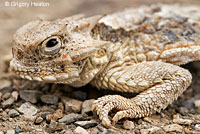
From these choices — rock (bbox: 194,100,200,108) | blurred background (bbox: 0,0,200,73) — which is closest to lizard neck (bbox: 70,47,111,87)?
rock (bbox: 194,100,200,108)

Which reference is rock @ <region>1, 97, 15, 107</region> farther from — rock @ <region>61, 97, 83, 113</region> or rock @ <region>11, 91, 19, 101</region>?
rock @ <region>61, 97, 83, 113</region>

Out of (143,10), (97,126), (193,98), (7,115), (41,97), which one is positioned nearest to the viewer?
(97,126)

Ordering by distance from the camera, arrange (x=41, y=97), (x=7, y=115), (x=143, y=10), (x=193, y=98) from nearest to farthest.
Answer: (x=7, y=115) < (x=41, y=97) < (x=193, y=98) < (x=143, y=10)

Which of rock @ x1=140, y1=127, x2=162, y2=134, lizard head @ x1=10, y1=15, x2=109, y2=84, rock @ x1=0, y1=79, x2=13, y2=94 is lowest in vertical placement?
rock @ x1=140, y1=127, x2=162, y2=134

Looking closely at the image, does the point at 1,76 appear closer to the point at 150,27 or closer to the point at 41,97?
the point at 41,97

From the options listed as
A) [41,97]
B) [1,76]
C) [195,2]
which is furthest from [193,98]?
[195,2]

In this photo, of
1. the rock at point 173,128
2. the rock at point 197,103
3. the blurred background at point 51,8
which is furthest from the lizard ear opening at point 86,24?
the blurred background at point 51,8

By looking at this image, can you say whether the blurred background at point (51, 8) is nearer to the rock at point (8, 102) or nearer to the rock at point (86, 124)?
the rock at point (8, 102)

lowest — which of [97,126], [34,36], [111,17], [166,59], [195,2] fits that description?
[97,126]
